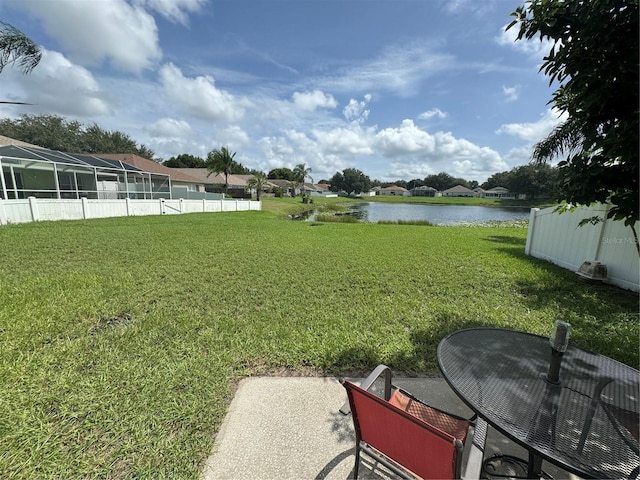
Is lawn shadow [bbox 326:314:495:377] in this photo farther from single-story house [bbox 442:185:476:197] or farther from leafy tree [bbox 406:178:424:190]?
leafy tree [bbox 406:178:424:190]

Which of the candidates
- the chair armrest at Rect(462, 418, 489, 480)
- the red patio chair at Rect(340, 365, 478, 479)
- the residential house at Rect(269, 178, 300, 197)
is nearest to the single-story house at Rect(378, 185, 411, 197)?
the residential house at Rect(269, 178, 300, 197)

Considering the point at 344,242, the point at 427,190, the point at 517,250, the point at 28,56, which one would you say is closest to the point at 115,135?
the point at 28,56

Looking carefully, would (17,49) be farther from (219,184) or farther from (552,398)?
(219,184)

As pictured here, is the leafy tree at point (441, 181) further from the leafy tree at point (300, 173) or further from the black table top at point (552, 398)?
the black table top at point (552, 398)

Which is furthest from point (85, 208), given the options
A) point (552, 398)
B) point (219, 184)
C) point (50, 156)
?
point (219, 184)

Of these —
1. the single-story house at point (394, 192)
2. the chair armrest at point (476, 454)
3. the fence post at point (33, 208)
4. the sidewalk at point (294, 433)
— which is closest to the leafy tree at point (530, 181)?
the single-story house at point (394, 192)

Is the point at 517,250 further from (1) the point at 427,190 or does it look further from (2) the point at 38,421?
(1) the point at 427,190

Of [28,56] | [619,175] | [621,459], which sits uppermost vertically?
[28,56]

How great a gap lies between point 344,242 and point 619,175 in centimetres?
799

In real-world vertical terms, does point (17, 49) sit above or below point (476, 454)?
above

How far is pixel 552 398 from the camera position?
1.60 meters

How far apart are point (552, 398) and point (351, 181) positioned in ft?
309

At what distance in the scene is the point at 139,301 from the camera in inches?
167

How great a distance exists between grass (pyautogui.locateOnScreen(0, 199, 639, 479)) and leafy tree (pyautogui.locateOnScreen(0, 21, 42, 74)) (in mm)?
6762
